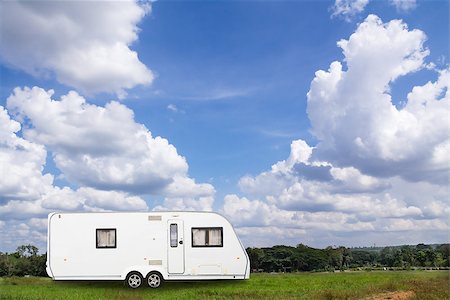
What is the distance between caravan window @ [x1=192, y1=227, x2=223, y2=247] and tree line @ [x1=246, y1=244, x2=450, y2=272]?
22.0ft

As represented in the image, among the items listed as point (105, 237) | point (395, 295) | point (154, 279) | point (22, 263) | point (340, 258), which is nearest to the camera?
point (395, 295)

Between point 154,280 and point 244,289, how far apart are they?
3.43 metres

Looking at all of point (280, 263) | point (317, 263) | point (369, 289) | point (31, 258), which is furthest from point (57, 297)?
point (317, 263)

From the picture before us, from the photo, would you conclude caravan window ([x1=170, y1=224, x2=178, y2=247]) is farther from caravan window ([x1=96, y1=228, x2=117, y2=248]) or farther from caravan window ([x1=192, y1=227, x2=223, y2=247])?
caravan window ([x1=96, y1=228, x2=117, y2=248])

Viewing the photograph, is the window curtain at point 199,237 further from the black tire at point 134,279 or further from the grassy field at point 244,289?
the black tire at point 134,279

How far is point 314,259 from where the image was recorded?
33.1m

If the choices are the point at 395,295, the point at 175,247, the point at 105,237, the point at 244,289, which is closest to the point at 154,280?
the point at 175,247

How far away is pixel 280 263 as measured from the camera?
101 feet

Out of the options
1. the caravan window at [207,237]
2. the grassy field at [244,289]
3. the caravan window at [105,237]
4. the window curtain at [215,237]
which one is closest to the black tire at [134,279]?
the grassy field at [244,289]

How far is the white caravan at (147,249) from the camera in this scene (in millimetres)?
18641

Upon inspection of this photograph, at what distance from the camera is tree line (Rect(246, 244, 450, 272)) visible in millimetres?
29625

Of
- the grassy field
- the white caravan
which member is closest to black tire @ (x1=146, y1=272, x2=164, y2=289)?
the white caravan

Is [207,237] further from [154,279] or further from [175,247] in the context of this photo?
[154,279]

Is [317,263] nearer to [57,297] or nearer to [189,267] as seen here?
[189,267]
